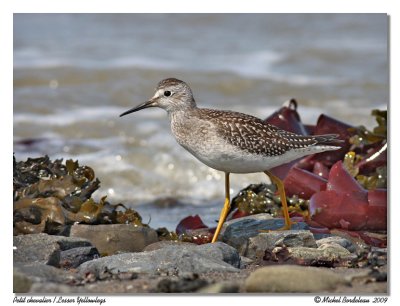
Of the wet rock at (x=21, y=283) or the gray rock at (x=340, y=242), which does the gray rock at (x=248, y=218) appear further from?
the wet rock at (x=21, y=283)

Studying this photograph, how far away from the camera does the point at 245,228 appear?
6.87 meters

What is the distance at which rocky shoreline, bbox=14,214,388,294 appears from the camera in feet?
16.5

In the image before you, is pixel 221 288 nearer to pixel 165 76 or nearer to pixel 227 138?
pixel 227 138

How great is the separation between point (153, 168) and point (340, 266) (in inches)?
192

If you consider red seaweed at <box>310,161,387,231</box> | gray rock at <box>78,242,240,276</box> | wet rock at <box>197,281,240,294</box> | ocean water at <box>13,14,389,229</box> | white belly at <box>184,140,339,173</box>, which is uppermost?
ocean water at <box>13,14,389,229</box>

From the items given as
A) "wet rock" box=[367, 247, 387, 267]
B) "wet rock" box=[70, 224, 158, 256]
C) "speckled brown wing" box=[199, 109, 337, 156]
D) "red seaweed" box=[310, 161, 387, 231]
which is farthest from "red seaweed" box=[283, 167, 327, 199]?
"wet rock" box=[367, 247, 387, 267]

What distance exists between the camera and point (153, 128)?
11.6 meters

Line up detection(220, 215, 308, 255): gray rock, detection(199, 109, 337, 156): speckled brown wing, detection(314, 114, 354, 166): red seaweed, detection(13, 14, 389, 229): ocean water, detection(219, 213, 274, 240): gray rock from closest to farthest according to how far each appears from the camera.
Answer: detection(199, 109, 337, 156): speckled brown wing < detection(220, 215, 308, 255): gray rock < detection(219, 213, 274, 240): gray rock < detection(314, 114, 354, 166): red seaweed < detection(13, 14, 389, 229): ocean water

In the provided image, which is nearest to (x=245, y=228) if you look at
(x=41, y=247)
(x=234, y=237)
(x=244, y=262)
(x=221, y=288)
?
(x=234, y=237)

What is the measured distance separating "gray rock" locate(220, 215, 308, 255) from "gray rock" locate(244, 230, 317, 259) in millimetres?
89

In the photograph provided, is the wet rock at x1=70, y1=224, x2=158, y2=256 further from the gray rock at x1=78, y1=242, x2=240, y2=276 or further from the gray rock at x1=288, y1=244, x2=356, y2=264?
the gray rock at x1=288, y1=244, x2=356, y2=264

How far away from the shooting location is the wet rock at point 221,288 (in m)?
4.97

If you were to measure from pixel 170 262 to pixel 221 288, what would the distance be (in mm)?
789
